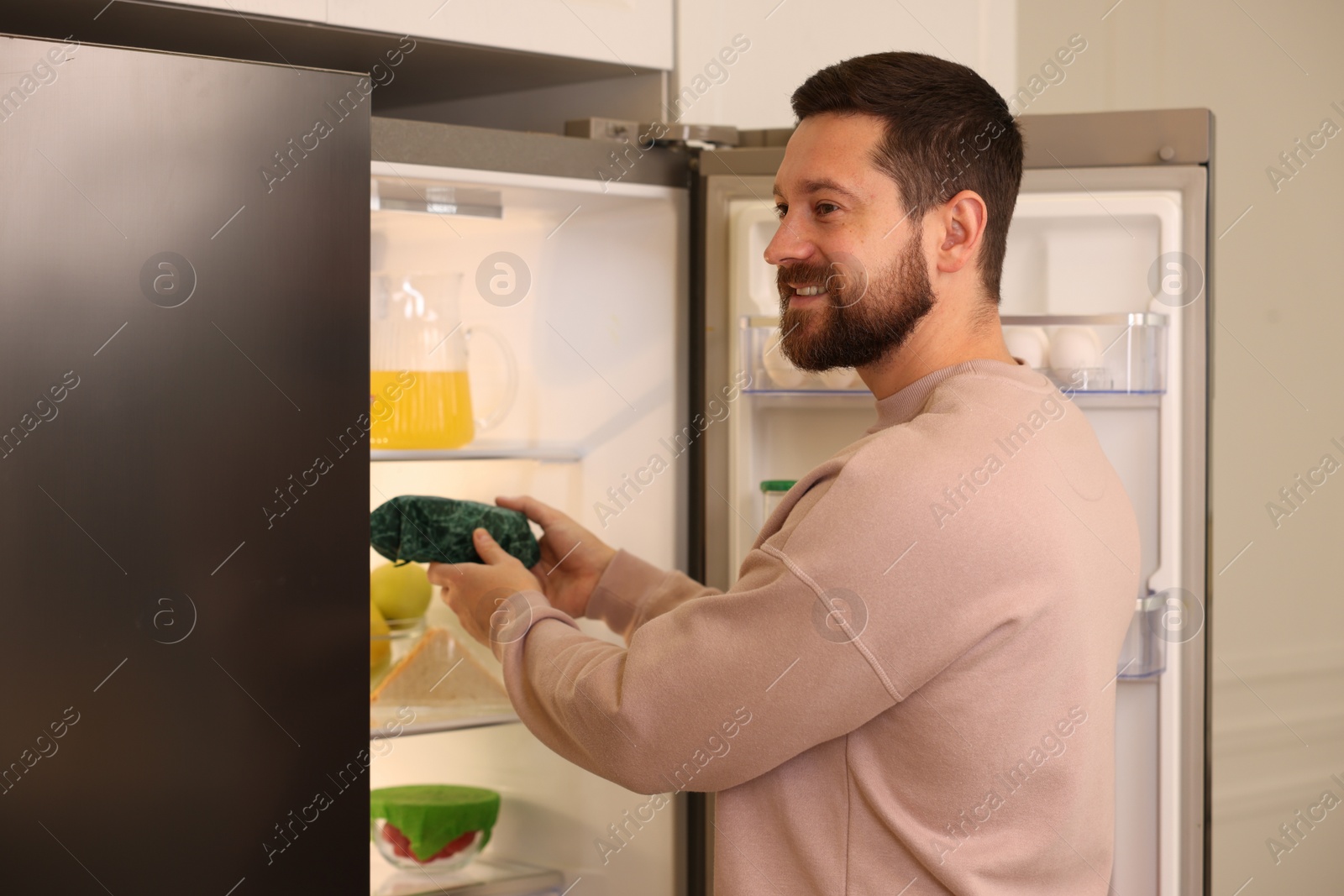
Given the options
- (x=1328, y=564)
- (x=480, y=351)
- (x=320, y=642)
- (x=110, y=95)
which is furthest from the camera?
(x=1328, y=564)

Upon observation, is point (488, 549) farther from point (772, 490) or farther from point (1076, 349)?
point (1076, 349)

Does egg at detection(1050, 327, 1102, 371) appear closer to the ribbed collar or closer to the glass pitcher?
the ribbed collar

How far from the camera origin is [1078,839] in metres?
0.98

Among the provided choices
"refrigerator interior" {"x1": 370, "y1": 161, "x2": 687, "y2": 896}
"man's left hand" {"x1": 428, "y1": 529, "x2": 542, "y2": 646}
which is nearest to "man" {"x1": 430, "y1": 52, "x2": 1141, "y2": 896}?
"man's left hand" {"x1": 428, "y1": 529, "x2": 542, "y2": 646}

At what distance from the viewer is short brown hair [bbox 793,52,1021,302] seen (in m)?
1.06

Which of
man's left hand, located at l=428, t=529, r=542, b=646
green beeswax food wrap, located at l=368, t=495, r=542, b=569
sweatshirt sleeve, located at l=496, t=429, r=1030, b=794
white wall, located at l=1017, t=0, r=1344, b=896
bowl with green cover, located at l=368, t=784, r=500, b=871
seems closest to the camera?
sweatshirt sleeve, located at l=496, t=429, r=1030, b=794

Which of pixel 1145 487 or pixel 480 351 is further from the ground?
pixel 480 351

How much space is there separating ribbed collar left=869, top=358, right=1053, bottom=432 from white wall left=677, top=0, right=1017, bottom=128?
654mm

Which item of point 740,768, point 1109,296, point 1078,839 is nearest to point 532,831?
point 740,768

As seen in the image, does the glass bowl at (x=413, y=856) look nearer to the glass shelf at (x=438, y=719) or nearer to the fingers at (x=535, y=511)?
the glass shelf at (x=438, y=719)

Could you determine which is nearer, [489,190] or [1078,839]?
[1078,839]

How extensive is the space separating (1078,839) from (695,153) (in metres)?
0.96

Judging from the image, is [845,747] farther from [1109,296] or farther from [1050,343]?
[1109,296]


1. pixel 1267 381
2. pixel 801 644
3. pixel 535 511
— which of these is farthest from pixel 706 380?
pixel 1267 381
